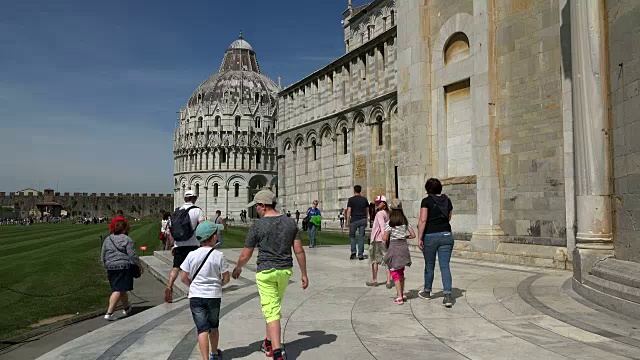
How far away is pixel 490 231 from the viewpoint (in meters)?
13.7

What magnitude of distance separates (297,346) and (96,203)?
430 ft

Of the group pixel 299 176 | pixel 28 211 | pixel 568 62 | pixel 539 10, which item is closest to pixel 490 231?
pixel 568 62

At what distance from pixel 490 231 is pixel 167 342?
31.1 ft

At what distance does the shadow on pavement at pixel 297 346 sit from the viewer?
5849mm

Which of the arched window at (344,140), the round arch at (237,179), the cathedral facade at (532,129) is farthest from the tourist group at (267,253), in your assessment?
the round arch at (237,179)

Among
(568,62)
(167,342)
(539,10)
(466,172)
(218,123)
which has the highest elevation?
(218,123)

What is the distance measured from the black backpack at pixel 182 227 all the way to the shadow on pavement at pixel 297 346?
3.27 metres

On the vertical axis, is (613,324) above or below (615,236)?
below

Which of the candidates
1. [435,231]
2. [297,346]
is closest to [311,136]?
[435,231]

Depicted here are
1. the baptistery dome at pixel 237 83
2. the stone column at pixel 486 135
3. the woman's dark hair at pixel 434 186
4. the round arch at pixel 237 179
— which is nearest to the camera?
the woman's dark hair at pixel 434 186

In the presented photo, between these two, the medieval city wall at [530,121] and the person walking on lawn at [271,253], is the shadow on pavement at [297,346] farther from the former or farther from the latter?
the medieval city wall at [530,121]

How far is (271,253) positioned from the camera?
5738mm

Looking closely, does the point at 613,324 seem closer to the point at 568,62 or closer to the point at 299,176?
the point at 568,62

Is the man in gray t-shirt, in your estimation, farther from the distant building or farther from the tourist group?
the distant building
